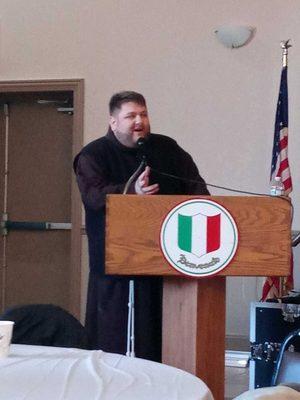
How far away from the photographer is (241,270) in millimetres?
2248

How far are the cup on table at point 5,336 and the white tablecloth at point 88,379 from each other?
2 centimetres

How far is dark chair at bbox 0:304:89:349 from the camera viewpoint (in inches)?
83.3

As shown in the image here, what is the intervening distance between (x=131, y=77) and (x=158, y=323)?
2.95 metres

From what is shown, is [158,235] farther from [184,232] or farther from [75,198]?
[75,198]

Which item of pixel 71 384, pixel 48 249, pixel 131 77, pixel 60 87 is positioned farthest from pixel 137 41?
pixel 71 384

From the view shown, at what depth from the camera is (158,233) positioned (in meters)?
2.25

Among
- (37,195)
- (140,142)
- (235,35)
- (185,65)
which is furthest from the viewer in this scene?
(37,195)

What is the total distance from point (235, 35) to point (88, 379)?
4.17 meters

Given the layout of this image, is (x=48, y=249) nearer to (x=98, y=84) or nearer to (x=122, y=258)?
(x=98, y=84)

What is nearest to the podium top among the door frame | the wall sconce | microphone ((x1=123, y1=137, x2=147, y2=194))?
microphone ((x1=123, y1=137, x2=147, y2=194))

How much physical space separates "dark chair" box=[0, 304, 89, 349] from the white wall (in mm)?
3314

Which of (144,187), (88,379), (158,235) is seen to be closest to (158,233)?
(158,235)

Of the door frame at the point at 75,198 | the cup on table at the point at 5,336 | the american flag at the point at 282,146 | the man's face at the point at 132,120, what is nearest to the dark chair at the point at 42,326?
the cup on table at the point at 5,336

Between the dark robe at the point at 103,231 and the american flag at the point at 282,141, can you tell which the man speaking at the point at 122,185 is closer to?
the dark robe at the point at 103,231
